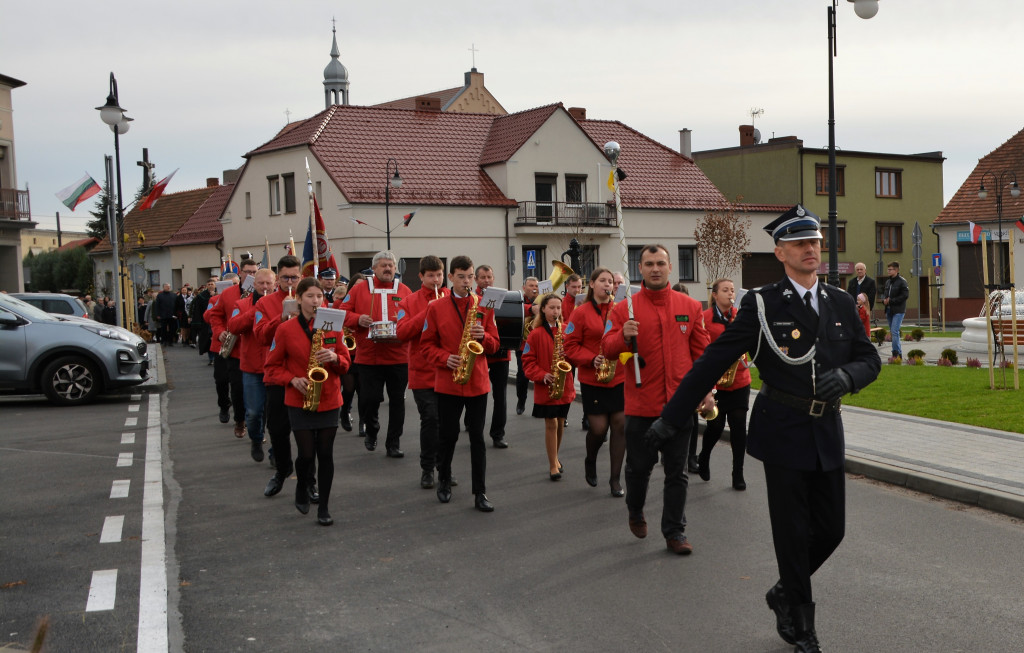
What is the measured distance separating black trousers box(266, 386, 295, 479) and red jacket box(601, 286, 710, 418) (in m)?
2.78

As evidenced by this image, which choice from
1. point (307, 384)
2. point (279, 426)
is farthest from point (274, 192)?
point (307, 384)

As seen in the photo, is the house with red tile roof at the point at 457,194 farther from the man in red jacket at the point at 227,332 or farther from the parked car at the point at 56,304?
the man in red jacket at the point at 227,332

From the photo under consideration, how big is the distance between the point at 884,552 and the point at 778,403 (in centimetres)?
225

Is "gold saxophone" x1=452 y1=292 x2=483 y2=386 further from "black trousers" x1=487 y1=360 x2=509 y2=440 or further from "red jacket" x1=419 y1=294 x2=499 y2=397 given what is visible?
"black trousers" x1=487 y1=360 x2=509 y2=440

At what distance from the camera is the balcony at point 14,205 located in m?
45.3

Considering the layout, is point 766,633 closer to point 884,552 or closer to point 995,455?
point 884,552

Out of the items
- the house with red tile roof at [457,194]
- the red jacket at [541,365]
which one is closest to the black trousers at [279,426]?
the red jacket at [541,365]

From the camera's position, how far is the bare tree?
157ft

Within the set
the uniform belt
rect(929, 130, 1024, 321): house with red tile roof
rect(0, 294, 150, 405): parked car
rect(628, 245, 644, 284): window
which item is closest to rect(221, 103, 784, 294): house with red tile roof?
rect(628, 245, 644, 284): window

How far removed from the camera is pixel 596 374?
830 cm

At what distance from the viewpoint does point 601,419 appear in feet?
28.0

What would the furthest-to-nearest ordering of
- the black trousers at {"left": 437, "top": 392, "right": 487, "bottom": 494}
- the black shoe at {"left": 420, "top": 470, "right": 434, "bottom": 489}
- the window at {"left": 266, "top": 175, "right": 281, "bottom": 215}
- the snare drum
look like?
the window at {"left": 266, "top": 175, "right": 281, "bottom": 215}
the snare drum
the black shoe at {"left": 420, "top": 470, "right": 434, "bottom": 489}
the black trousers at {"left": 437, "top": 392, "right": 487, "bottom": 494}

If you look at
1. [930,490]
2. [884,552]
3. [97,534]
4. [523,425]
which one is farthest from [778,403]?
[523,425]

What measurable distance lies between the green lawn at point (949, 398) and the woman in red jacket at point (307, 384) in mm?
5778
